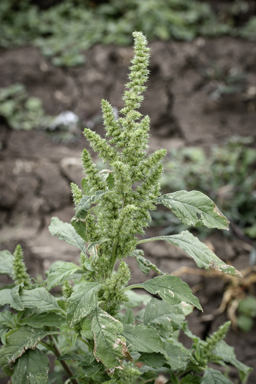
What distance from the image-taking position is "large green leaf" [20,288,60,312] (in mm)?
1311

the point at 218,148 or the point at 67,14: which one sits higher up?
the point at 67,14

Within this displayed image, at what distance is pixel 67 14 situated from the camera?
21.3 feet

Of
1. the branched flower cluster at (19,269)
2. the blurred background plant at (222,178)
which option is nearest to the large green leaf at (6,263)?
the branched flower cluster at (19,269)

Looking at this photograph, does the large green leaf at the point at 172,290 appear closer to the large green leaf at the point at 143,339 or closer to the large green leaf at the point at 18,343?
the large green leaf at the point at 143,339

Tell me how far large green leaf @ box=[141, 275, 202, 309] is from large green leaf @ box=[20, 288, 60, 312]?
0.37 m

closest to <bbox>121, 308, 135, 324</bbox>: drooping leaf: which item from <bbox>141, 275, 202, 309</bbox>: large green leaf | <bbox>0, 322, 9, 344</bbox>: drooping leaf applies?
<bbox>141, 275, 202, 309</bbox>: large green leaf

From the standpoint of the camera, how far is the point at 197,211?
1.16 metres

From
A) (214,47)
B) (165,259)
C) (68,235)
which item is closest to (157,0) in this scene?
(214,47)

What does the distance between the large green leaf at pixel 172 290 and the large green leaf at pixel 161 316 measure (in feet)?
0.66

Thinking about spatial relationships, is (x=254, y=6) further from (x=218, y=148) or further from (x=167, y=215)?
(x=167, y=215)

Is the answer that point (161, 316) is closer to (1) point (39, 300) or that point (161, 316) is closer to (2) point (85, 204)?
(1) point (39, 300)

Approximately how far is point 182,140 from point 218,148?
0.61 m

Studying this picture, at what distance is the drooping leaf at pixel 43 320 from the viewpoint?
1.31m

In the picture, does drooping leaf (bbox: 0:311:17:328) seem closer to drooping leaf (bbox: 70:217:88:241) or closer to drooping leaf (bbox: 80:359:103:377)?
drooping leaf (bbox: 80:359:103:377)
